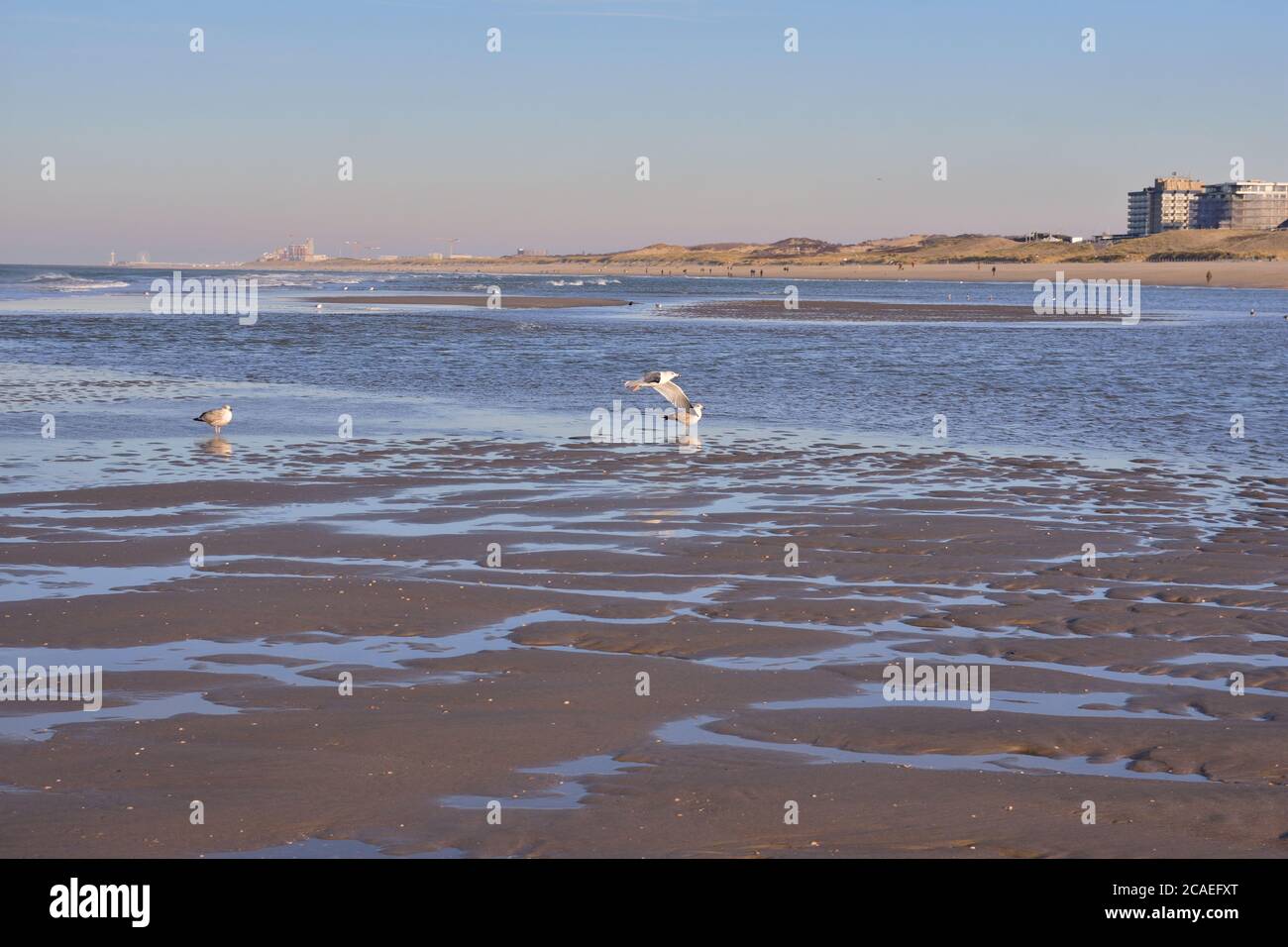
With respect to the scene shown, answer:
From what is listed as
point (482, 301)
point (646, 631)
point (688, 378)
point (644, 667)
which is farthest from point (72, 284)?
point (644, 667)

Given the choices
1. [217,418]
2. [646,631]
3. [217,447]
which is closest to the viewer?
[646,631]

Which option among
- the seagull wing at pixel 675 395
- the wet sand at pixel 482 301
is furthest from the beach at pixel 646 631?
the wet sand at pixel 482 301

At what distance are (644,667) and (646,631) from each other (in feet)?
2.52

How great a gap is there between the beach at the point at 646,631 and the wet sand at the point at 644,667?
0.10ft

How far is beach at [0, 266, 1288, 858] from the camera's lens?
5.90 m

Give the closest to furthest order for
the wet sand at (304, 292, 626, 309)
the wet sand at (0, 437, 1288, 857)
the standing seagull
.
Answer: the wet sand at (0, 437, 1288, 857), the standing seagull, the wet sand at (304, 292, 626, 309)

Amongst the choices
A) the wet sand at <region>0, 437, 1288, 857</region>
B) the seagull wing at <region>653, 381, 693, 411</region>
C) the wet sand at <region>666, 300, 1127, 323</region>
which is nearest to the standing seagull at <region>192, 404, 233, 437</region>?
the wet sand at <region>0, 437, 1288, 857</region>

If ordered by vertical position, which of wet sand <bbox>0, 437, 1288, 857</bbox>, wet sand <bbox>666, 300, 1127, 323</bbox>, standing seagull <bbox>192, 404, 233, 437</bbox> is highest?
wet sand <bbox>666, 300, 1127, 323</bbox>

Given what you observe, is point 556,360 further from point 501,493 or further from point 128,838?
point 128,838

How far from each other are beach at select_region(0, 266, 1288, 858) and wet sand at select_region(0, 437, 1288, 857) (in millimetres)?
32

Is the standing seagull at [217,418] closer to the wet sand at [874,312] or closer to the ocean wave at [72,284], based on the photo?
the wet sand at [874,312]

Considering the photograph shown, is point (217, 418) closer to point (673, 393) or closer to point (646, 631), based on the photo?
point (673, 393)

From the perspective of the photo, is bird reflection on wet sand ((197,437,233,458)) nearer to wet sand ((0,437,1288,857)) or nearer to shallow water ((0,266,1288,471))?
shallow water ((0,266,1288,471))

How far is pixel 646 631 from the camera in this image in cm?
883
